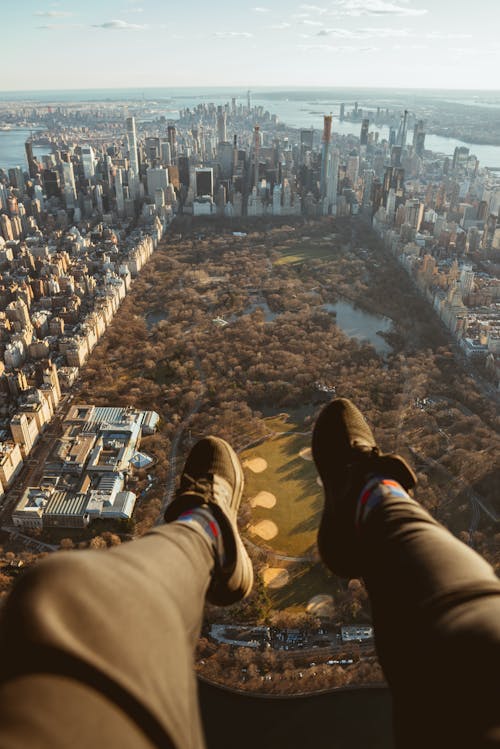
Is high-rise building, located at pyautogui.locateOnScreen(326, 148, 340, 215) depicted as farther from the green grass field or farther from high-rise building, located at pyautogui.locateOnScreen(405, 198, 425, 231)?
the green grass field

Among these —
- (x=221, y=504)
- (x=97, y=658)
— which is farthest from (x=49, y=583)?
(x=221, y=504)

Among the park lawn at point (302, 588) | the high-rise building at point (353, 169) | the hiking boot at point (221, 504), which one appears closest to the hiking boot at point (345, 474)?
the hiking boot at point (221, 504)

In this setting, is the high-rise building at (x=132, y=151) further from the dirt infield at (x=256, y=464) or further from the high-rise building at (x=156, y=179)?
the dirt infield at (x=256, y=464)

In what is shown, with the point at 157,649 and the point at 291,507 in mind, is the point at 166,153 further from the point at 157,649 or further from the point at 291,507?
the point at 157,649

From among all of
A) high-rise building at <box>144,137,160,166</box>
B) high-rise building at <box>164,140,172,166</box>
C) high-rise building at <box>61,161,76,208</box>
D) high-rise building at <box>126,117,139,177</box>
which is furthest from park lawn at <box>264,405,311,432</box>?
high-rise building at <box>164,140,172,166</box>

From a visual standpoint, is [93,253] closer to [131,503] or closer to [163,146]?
[131,503]
